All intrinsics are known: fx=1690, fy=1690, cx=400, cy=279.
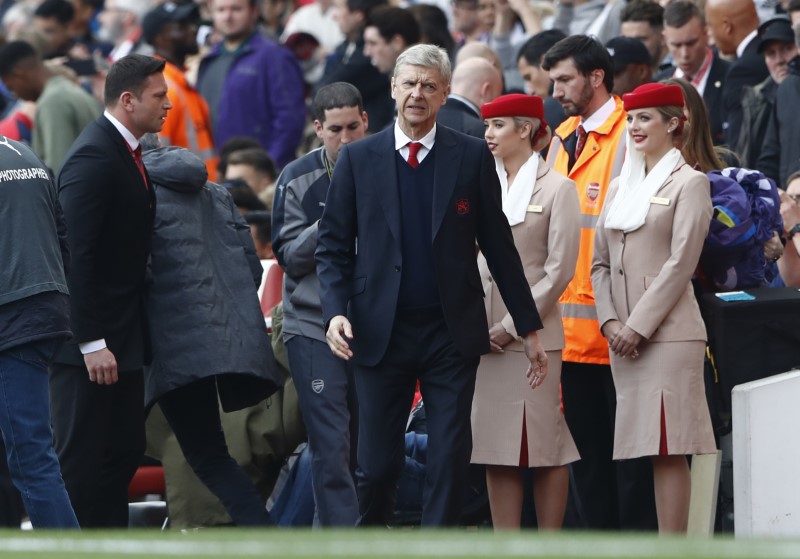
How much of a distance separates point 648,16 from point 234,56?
143 inches

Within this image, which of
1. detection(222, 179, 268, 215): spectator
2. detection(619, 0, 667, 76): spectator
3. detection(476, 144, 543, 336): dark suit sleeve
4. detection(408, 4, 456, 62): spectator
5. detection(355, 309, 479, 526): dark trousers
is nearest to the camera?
detection(355, 309, 479, 526): dark trousers

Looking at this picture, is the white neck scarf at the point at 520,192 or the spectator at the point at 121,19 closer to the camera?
the white neck scarf at the point at 520,192

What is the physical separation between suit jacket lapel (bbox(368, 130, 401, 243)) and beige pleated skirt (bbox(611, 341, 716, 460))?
1.42 meters

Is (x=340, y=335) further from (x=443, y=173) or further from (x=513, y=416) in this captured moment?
(x=513, y=416)

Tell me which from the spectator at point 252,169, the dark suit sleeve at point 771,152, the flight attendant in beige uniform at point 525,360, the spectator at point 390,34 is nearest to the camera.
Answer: the flight attendant in beige uniform at point 525,360

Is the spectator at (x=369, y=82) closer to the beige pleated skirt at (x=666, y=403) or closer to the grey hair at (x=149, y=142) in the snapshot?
the grey hair at (x=149, y=142)

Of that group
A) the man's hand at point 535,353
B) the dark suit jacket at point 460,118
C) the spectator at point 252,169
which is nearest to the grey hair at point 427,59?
the man's hand at point 535,353

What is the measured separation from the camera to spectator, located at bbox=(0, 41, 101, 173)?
41.3 ft

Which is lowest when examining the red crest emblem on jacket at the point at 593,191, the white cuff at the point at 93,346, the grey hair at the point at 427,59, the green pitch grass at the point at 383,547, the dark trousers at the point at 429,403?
the dark trousers at the point at 429,403

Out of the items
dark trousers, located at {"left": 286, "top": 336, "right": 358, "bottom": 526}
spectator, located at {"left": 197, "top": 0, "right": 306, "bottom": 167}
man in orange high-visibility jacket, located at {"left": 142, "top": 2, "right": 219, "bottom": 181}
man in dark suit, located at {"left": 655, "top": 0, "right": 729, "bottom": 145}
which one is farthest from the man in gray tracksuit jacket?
spectator, located at {"left": 197, "top": 0, "right": 306, "bottom": 167}

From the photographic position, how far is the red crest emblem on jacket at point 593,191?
333 inches

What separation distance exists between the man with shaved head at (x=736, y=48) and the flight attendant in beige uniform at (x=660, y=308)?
→ 271 centimetres

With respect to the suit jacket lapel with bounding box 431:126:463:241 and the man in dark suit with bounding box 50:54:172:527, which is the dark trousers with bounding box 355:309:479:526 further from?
the man in dark suit with bounding box 50:54:172:527

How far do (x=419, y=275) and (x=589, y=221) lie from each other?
1512 millimetres
